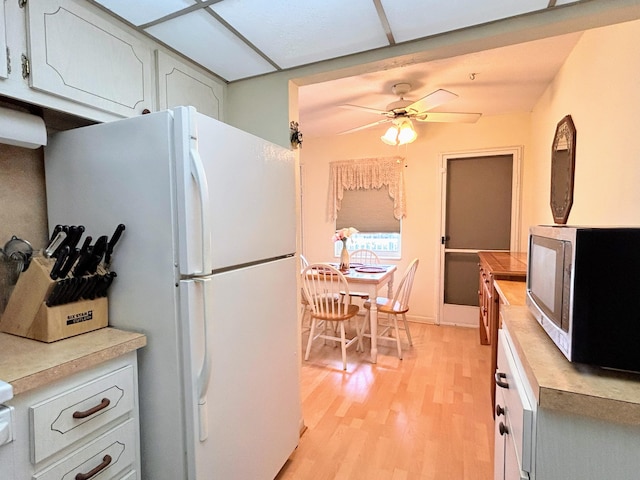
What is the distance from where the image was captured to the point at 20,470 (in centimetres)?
88

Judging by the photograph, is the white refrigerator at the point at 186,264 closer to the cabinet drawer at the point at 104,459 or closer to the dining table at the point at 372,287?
the cabinet drawer at the point at 104,459

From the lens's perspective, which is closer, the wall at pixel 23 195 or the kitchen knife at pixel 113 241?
the kitchen knife at pixel 113 241

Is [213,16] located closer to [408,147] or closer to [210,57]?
[210,57]

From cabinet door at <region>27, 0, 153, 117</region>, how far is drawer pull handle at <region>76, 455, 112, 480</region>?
1.31 metres

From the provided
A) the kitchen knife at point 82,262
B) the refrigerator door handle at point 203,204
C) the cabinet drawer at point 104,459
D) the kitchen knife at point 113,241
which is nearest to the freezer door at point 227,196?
the refrigerator door handle at point 203,204

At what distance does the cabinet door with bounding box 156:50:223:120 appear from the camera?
1.60 meters

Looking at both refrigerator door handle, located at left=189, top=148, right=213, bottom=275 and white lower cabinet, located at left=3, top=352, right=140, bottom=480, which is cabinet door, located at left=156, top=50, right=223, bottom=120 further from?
white lower cabinet, located at left=3, top=352, right=140, bottom=480

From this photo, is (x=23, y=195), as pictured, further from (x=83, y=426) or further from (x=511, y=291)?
(x=511, y=291)

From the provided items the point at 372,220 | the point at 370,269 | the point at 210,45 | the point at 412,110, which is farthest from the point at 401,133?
the point at 210,45

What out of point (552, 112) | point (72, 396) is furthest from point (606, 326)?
point (552, 112)

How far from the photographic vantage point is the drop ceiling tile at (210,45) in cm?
142

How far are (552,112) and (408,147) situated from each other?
5.26 feet

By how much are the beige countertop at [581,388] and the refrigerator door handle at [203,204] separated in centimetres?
97

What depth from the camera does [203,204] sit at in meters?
1.06
